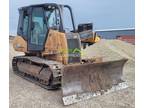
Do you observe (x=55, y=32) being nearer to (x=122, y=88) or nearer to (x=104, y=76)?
(x=104, y=76)

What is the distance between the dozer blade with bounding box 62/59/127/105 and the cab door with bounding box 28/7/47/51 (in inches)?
54.5

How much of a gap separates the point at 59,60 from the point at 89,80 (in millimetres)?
899

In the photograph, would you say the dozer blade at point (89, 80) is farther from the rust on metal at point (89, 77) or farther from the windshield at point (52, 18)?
the windshield at point (52, 18)

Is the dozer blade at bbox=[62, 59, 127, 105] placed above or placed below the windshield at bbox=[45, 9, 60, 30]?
below

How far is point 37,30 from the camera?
561 cm

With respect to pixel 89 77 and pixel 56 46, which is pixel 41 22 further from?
pixel 89 77

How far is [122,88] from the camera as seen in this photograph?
478 cm

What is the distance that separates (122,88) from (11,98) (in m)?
1.90

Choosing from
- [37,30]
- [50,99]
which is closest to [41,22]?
[37,30]

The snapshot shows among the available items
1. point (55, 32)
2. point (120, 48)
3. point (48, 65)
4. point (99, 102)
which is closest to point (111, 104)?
point (99, 102)

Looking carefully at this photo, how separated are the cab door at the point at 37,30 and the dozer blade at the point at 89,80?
1386 millimetres

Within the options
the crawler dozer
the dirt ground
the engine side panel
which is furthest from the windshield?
the dirt ground

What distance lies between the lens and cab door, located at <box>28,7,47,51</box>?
545 centimetres

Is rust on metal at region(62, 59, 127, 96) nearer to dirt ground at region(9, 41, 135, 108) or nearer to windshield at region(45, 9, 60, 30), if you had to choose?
dirt ground at region(9, 41, 135, 108)
